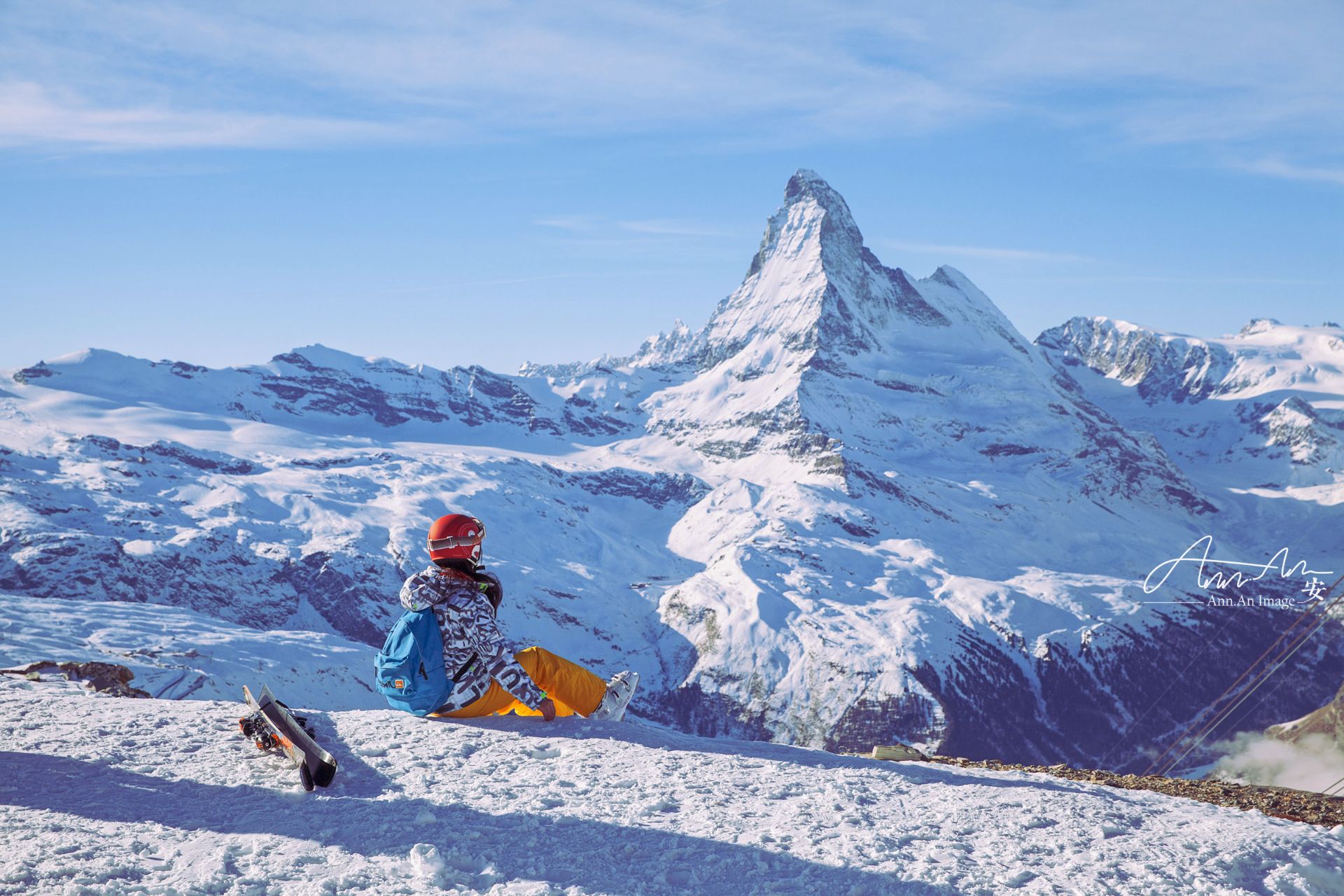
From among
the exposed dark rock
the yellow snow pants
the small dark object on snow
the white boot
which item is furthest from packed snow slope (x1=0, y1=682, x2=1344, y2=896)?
the exposed dark rock

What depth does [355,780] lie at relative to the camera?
31.2 ft

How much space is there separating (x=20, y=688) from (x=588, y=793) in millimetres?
8868

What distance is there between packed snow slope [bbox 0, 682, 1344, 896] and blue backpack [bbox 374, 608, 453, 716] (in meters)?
0.33

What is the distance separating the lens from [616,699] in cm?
1193

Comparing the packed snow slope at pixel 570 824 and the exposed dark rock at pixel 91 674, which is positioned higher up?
the packed snow slope at pixel 570 824

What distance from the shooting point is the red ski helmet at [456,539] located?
35.1 ft

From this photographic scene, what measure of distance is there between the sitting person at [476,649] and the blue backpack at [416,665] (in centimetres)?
10

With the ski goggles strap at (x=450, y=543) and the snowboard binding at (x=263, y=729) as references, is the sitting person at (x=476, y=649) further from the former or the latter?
the snowboard binding at (x=263, y=729)

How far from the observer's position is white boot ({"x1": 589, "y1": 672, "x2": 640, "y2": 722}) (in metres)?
11.8

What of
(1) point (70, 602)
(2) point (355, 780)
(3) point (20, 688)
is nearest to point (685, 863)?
(2) point (355, 780)

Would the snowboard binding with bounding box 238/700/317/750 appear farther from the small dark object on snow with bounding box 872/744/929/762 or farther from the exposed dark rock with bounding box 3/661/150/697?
the small dark object on snow with bounding box 872/744/929/762

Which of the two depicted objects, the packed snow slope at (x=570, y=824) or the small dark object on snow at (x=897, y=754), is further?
the small dark object on snow at (x=897, y=754)

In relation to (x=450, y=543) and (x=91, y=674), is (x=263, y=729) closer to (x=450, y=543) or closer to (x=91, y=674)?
(x=450, y=543)

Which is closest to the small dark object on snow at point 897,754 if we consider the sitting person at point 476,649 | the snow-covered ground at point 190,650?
the sitting person at point 476,649
